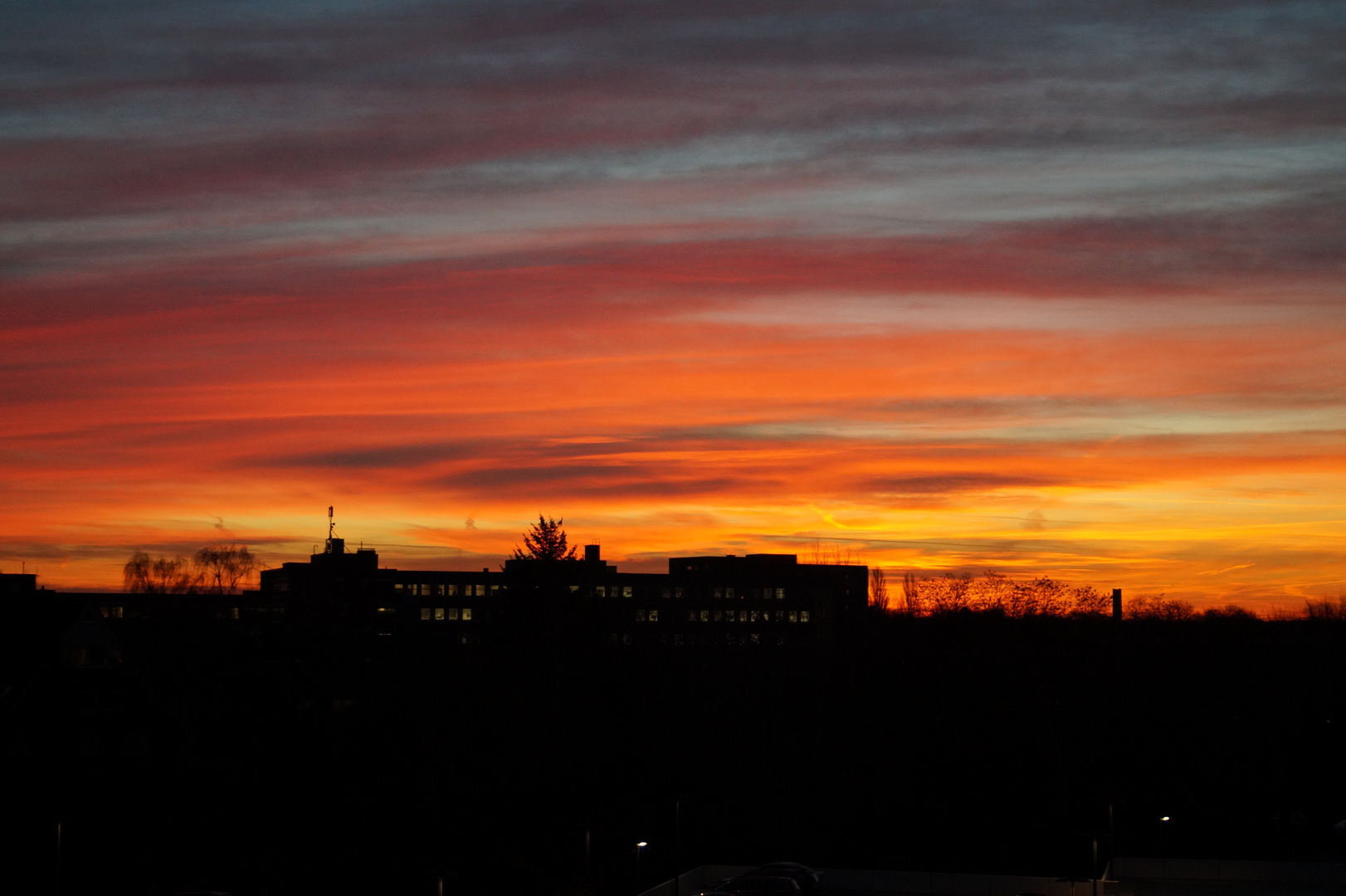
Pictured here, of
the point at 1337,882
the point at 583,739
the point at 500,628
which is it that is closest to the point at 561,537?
the point at 500,628

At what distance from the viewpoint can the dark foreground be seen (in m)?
60.3

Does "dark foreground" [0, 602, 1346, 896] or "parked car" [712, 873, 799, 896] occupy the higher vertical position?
"dark foreground" [0, 602, 1346, 896]

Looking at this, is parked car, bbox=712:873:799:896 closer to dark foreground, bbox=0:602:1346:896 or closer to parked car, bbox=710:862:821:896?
parked car, bbox=710:862:821:896

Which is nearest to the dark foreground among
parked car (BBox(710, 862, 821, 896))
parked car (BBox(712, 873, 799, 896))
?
parked car (BBox(712, 873, 799, 896))

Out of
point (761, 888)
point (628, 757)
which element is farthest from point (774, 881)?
point (628, 757)

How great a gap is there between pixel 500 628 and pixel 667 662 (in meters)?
25.5

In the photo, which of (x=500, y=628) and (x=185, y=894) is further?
(x=500, y=628)

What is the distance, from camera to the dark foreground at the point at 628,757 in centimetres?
6028

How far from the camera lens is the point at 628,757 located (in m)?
73.4

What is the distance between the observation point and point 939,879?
55562 millimetres

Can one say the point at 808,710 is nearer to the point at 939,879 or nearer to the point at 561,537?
the point at 561,537

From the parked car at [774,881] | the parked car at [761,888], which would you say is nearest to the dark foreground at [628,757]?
the parked car at [761,888]

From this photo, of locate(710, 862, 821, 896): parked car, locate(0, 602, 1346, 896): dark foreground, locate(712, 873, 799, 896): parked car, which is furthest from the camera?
locate(0, 602, 1346, 896): dark foreground

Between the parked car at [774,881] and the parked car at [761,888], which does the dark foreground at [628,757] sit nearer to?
the parked car at [761,888]
